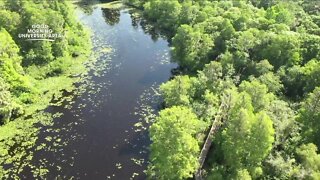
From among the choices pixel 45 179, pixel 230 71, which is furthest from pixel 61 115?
pixel 230 71

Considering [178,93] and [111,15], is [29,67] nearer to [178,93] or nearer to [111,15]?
[178,93]

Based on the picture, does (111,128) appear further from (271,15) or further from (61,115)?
(271,15)

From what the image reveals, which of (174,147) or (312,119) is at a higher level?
(312,119)

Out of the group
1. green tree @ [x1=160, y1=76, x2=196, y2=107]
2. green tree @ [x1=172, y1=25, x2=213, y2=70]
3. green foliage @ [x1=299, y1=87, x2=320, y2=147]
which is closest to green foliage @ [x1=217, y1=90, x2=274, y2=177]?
green foliage @ [x1=299, y1=87, x2=320, y2=147]

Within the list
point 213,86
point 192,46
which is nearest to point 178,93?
point 213,86

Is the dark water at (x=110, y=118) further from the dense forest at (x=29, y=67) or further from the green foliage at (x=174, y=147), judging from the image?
the green foliage at (x=174, y=147)

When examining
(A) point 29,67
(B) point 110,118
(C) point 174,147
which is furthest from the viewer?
(A) point 29,67

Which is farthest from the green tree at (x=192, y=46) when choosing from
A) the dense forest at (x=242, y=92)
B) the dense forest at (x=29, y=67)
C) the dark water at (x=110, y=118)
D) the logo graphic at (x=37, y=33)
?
the logo graphic at (x=37, y=33)
